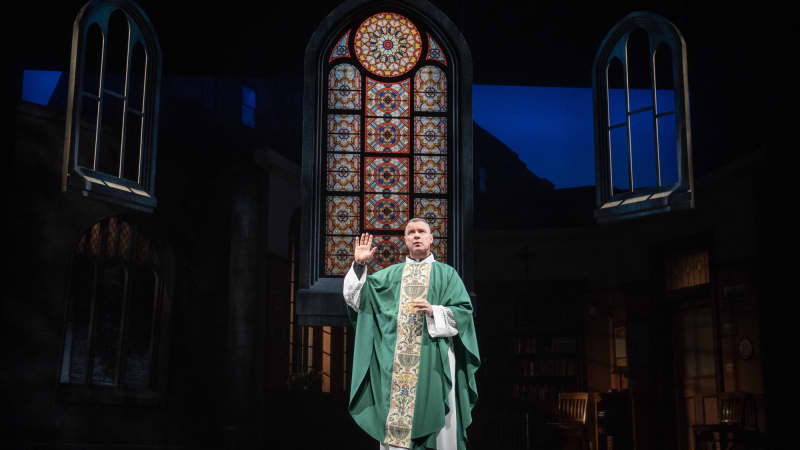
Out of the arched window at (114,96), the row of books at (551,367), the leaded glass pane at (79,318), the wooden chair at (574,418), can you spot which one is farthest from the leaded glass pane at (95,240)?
the row of books at (551,367)

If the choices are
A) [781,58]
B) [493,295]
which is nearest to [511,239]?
[493,295]

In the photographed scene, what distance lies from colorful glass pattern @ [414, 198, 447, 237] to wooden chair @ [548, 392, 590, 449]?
11.8 feet

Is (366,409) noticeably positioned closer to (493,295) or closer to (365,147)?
(365,147)

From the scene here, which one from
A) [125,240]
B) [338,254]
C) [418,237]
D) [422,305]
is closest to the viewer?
[422,305]

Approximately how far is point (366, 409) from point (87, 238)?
14.8 ft

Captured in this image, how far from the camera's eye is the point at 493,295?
35.8ft

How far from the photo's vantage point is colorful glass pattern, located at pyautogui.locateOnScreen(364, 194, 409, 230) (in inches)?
237

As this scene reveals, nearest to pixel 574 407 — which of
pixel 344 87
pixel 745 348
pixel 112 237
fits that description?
pixel 745 348

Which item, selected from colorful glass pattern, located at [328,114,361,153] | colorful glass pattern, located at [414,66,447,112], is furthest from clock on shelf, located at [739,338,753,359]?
colorful glass pattern, located at [328,114,361,153]

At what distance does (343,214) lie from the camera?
6.03 meters

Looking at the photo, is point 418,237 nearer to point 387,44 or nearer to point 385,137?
point 385,137

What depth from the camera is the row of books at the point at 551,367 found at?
1044 cm

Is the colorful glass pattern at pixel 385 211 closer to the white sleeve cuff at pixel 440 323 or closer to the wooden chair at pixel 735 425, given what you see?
the white sleeve cuff at pixel 440 323

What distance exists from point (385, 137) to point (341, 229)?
0.78 metres
